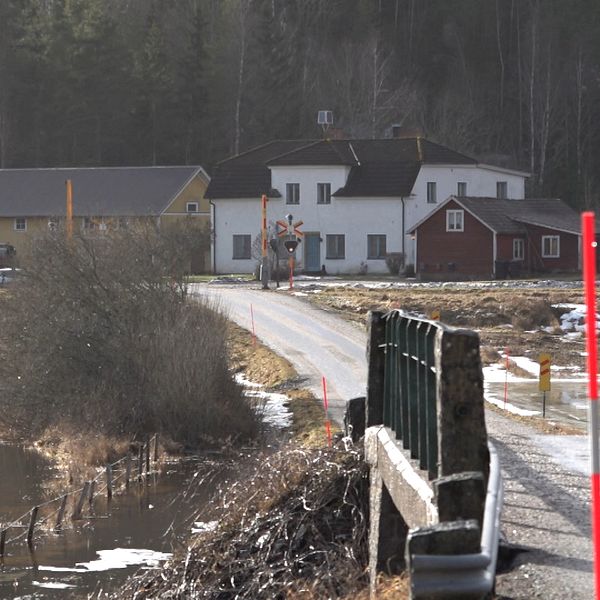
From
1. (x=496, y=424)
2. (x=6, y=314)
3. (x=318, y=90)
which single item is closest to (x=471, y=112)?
(x=318, y=90)

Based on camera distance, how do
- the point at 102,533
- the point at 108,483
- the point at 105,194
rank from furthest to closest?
the point at 105,194, the point at 108,483, the point at 102,533

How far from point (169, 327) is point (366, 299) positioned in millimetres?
18068

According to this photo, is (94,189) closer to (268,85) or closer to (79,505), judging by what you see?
(268,85)

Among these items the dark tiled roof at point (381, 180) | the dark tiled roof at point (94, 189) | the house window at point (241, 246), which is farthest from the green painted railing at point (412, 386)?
the dark tiled roof at point (94, 189)

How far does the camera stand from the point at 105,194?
77.9m

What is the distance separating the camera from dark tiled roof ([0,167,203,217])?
7656cm

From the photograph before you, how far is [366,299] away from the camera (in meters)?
47.9

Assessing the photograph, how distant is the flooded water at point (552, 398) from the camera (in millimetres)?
26845

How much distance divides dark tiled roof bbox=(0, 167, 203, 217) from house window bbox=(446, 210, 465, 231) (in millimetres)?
18199

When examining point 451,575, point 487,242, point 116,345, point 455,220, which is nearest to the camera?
point 451,575

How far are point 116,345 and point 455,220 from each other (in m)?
35.1

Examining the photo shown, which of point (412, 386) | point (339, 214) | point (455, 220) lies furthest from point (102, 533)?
point (339, 214)

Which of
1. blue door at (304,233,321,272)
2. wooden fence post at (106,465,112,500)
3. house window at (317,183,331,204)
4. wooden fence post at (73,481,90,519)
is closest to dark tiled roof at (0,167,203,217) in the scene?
house window at (317,183,331,204)

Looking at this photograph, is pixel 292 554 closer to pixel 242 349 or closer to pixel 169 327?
pixel 169 327
